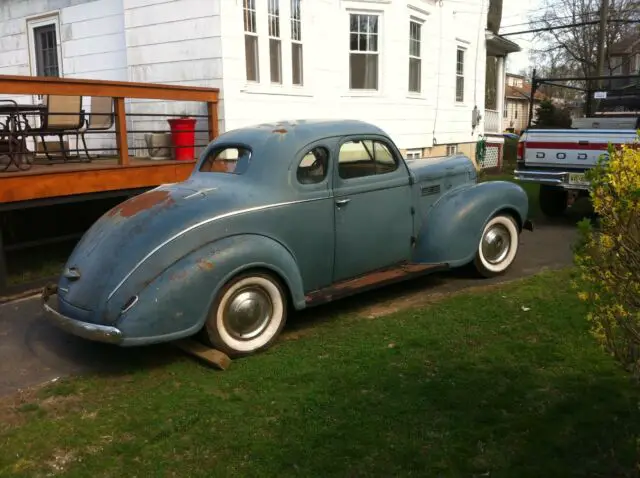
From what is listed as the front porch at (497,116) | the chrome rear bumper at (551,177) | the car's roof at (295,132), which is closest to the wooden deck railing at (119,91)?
the car's roof at (295,132)

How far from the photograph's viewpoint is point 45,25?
1223cm

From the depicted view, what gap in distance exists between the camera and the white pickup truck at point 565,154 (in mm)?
9281

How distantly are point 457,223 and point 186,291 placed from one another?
3161mm

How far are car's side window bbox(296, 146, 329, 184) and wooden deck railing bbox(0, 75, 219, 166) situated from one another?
326cm

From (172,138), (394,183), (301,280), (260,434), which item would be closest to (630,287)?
(260,434)

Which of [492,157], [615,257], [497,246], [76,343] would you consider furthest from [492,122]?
[615,257]

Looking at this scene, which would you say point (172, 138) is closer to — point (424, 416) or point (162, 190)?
point (162, 190)

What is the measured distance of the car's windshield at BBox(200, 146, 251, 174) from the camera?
549 cm

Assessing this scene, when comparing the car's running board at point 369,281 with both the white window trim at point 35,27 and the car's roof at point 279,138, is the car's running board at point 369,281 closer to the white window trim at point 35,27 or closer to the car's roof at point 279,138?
the car's roof at point 279,138

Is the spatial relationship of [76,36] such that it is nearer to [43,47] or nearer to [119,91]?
[43,47]

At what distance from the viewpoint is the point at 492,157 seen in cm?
Result: 2036

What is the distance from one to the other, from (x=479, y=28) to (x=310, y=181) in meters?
13.8

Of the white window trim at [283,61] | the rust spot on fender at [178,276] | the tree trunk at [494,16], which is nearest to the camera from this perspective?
the rust spot on fender at [178,276]

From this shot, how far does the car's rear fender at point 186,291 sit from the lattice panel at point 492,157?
53.2 ft
